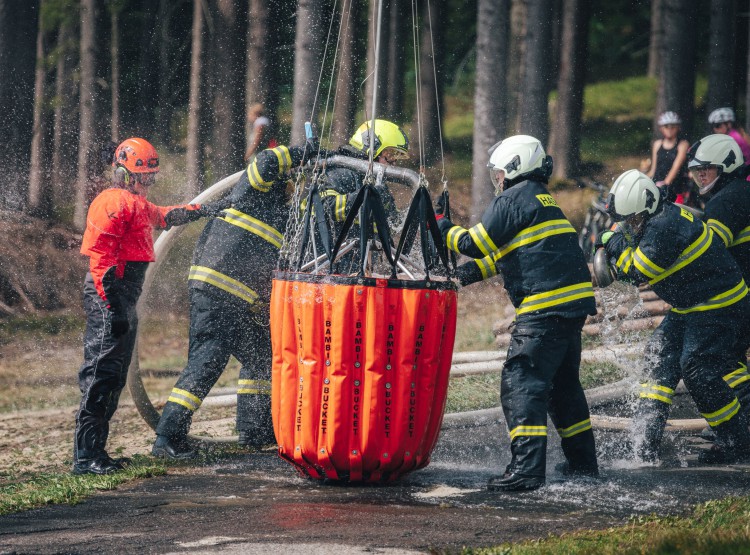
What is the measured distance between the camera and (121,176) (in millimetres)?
7496

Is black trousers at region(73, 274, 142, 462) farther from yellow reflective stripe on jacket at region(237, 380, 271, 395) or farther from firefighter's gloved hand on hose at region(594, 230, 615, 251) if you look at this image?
firefighter's gloved hand on hose at region(594, 230, 615, 251)

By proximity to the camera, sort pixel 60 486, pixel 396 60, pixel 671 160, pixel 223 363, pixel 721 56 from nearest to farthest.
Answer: pixel 60 486 < pixel 223 363 < pixel 671 160 < pixel 721 56 < pixel 396 60

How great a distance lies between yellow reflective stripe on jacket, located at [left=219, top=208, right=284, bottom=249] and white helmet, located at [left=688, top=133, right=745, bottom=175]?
3318 mm

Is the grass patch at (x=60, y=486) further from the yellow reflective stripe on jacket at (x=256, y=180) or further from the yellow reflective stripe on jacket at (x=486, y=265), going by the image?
the yellow reflective stripe on jacket at (x=486, y=265)

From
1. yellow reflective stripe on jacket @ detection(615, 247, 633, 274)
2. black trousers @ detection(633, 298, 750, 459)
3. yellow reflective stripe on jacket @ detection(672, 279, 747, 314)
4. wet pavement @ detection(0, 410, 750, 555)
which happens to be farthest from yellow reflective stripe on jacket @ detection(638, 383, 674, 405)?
yellow reflective stripe on jacket @ detection(615, 247, 633, 274)

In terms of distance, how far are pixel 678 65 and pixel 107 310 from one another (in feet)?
46.8

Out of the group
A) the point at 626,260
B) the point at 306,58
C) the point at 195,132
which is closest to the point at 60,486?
the point at 626,260

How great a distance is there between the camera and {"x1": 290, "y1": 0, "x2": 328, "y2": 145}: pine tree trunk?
12328 millimetres

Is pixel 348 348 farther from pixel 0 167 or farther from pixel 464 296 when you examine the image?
pixel 0 167

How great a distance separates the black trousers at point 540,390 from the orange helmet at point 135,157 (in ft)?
9.18

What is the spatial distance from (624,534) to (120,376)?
3.52 metres

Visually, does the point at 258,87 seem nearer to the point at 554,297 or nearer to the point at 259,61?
the point at 259,61

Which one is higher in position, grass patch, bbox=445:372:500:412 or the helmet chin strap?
the helmet chin strap

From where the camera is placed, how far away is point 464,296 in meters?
15.2
